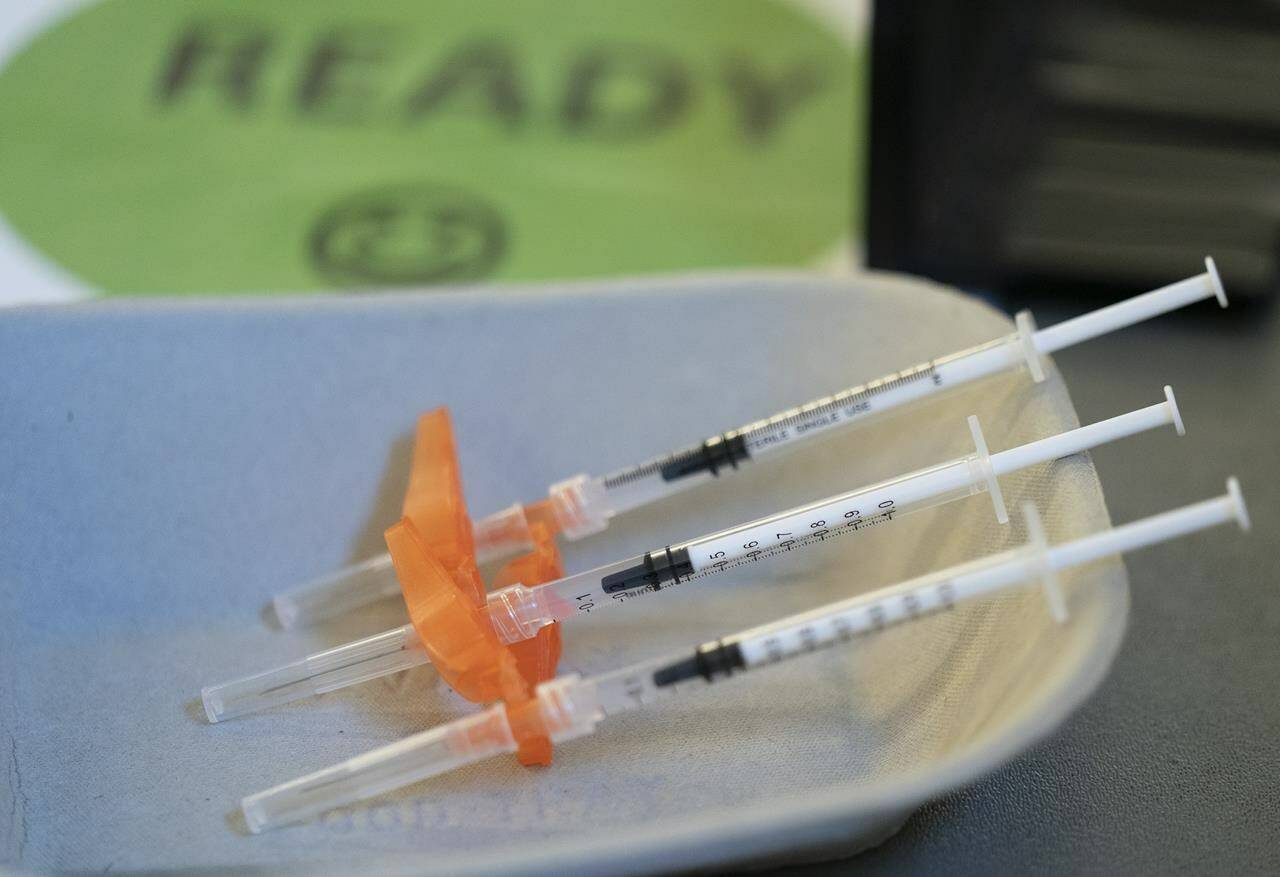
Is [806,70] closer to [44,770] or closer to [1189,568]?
[1189,568]

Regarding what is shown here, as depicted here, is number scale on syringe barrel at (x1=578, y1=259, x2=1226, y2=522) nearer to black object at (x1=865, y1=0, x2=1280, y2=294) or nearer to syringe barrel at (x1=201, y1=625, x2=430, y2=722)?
syringe barrel at (x1=201, y1=625, x2=430, y2=722)

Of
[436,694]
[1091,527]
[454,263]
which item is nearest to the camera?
[1091,527]

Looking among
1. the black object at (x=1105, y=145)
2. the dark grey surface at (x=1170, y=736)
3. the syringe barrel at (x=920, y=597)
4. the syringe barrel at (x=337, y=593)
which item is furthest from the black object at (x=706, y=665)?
the black object at (x=1105, y=145)

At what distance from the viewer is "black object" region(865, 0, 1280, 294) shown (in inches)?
42.6

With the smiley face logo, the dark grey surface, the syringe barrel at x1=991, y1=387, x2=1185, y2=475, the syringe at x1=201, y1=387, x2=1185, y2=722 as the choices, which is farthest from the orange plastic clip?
the smiley face logo

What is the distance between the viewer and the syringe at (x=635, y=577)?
65 cm

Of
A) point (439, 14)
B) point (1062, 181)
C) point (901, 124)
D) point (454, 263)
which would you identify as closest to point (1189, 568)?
point (1062, 181)

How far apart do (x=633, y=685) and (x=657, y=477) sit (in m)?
0.18

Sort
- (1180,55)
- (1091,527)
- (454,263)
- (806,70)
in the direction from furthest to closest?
(806,70) < (454,263) < (1180,55) < (1091,527)

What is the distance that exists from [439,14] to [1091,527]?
1.24m

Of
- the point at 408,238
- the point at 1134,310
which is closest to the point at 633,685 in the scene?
the point at 1134,310

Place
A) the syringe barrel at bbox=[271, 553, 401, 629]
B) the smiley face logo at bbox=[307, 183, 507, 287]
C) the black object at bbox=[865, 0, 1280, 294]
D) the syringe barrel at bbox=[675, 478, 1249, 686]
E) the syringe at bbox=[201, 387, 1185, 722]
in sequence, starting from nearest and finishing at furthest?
the syringe barrel at bbox=[675, 478, 1249, 686] → the syringe at bbox=[201, 387, 1185, 722] → the syringe barrel at bbox=[271, 553, 401, 629] → the black object at bbox=[865, 0, 1280, 294] → the smiley face logo at bbox=[307, 183, 507, 287]

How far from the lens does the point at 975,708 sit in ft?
1.96

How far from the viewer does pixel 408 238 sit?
1.28 meters
